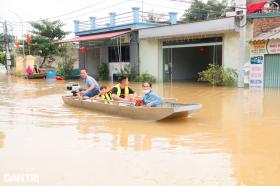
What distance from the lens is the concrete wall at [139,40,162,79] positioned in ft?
75.2

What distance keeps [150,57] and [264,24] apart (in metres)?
7.69

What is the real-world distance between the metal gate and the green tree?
21292mm

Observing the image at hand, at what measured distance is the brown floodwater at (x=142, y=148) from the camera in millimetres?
5348

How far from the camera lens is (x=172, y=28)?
20609 millimetres

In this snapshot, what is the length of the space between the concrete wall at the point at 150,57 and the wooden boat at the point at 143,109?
38.9ft

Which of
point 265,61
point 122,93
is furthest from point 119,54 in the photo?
point 122,93

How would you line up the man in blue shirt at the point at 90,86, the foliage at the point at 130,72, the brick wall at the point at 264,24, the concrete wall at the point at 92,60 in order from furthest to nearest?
the concrete wall at the point at 92,60
the foliage at the point at 130,72
the brick wall at the point at 264,24
the man in blue shirt at the point at 90,86

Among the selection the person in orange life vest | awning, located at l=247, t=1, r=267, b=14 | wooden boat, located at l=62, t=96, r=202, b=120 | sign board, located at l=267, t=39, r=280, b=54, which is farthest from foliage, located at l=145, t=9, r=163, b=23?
wooden boat, located at l=62, t=96, r=202, b=120

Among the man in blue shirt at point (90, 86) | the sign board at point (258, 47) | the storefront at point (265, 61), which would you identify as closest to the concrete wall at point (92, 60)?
the sign board at point (258, 47)

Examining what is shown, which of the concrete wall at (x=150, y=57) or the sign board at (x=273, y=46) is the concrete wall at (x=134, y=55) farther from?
the sign board at (x=273, y=46)

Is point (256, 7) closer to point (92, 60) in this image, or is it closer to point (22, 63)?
point (92, 60)

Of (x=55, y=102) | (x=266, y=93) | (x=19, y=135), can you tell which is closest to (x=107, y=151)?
(x=19, y=135)

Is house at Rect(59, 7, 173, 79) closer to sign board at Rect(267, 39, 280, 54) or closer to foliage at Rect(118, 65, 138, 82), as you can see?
foliage at Rect(118, 65, 138, 82)

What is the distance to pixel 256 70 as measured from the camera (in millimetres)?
17547
